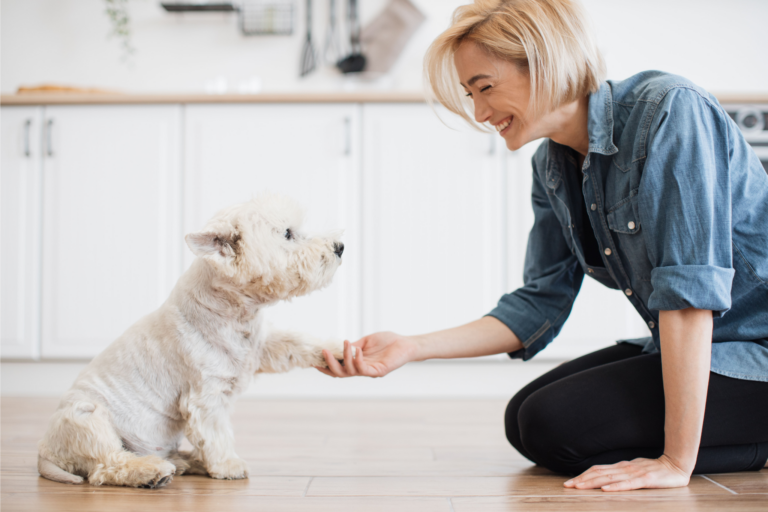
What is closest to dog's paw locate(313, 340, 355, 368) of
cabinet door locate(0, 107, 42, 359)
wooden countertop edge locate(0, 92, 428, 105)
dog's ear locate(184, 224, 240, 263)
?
dog's ear locate(184, 224, 240, 263)

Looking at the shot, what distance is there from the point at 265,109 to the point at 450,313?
113cm

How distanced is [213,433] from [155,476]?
126 millimetres

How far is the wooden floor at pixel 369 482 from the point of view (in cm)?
99

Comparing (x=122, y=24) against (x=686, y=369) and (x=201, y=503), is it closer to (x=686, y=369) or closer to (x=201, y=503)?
(x=201, y=503)

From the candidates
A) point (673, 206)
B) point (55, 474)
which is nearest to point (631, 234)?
point (673, 206)

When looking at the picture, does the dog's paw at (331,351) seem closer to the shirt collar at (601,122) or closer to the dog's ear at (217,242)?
the dog's ear at (217,242)

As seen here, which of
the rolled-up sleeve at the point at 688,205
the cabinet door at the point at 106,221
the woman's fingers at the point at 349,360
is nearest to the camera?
the rolled-up sleeve at the point at 688,205

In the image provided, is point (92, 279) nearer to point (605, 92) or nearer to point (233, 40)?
point (233, 40)

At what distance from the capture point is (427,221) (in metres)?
2.32

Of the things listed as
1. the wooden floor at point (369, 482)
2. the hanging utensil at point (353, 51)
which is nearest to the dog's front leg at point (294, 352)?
the wooden floor at point (369, 482)

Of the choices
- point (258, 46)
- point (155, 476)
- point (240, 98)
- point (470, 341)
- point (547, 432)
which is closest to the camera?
point (155, 476)

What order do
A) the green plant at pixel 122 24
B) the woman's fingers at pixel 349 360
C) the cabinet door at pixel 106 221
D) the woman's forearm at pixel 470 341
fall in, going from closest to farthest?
1. the woman's fingers at pixel 349 360
2. the woman's forearm at pixel 470 341
3. the cabinet door at pixel 106 221
4. the green plant at pixel 122 24

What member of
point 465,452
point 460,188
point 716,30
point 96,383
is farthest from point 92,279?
point 716,30

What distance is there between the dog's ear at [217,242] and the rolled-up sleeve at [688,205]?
0.76 metres
